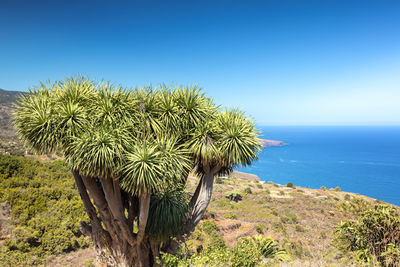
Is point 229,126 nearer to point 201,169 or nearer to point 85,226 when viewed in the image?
point 201,169

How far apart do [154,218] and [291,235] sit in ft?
45.6

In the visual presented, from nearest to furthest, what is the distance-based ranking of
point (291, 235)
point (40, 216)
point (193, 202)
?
point (193, 202) → point (40, 216) → point (291, 235)

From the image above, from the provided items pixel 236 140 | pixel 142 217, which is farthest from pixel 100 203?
pixel 236 140

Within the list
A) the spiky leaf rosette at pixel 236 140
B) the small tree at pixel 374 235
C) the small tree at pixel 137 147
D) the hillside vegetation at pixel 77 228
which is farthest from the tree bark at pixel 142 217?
the small tree at pixel 374 235

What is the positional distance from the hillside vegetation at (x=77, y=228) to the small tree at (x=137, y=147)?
167 centimetres

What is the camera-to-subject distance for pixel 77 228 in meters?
12.8

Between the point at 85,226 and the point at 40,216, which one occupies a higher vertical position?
the point at 85,226

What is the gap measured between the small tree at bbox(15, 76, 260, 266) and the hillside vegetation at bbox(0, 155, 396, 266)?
1674 mm

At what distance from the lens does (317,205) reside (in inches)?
1064

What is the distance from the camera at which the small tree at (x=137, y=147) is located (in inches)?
219

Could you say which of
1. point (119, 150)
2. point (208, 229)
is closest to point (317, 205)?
point (208, 229)

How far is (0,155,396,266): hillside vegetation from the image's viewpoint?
7.52 m

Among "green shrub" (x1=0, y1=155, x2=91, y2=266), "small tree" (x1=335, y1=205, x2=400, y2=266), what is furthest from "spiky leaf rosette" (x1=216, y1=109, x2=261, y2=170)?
"green shrub" (x1=0, y1=155, x2=91, y2=266)

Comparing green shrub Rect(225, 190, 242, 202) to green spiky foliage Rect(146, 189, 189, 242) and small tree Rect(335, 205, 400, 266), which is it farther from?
green spiky foliage Rect(146, 189, 189, 242)
